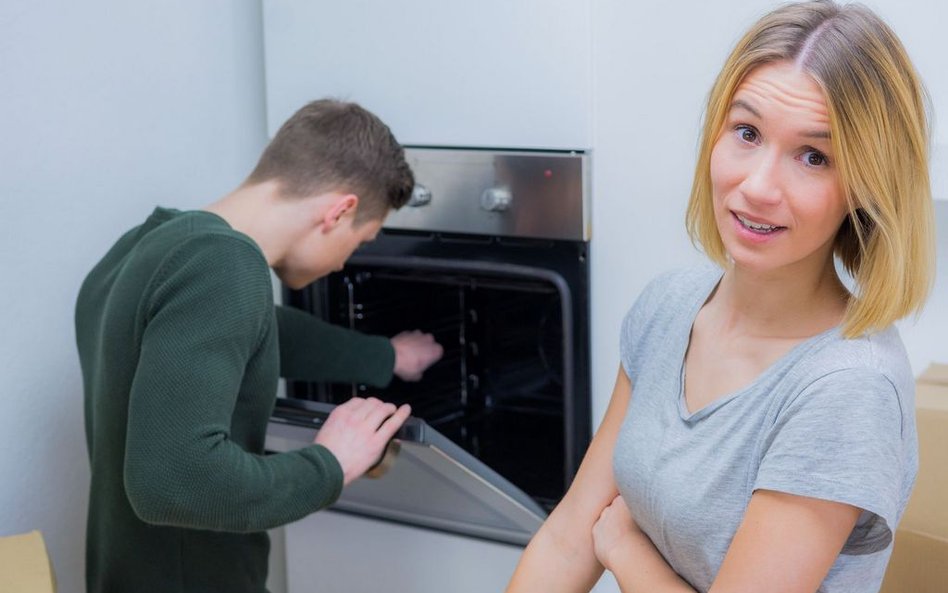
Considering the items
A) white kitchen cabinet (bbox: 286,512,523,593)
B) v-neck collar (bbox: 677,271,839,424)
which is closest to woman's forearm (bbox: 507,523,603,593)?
v-neck collar (bbox: 677,271,839,424)

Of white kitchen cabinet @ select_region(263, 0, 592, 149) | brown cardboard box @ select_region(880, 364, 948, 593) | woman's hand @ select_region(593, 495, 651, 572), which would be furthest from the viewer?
white kitchen cabinet @ select_region(263, 0, 592, 149)

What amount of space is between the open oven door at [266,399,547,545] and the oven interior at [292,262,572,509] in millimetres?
128

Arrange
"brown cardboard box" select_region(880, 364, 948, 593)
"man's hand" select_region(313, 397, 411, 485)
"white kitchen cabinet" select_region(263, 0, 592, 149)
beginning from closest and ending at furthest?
1. "brown cardboard box" select_region(880, 364, 948, 593)
2. "man's hand" select_region(313, 397, 411, 485)
3. "white kitchen cabinet" select_region(263, 0, 592, 149)

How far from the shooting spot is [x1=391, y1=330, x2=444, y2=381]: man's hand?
1812 millimetres

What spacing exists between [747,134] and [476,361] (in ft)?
3.19

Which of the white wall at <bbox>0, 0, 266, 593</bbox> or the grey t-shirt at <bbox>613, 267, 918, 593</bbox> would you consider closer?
the grey t-shirt at <bbox>613, 267, 918, 593</bbox>

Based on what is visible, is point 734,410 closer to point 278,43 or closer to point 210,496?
point 210,496

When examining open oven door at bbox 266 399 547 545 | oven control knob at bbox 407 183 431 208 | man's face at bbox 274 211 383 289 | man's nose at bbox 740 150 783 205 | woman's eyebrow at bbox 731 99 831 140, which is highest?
woman's eyebrow at bbox 731 99 831 140

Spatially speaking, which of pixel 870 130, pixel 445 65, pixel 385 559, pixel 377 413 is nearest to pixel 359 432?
pixel 377 413

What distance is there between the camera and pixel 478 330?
75.5 inches

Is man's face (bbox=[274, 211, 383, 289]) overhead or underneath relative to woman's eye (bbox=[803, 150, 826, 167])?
underneath

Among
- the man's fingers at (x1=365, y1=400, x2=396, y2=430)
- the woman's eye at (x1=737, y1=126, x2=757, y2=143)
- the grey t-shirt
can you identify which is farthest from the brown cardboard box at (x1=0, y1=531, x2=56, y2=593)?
the woman's eye at (x1=737, y1=126, x2=757, y2=143)

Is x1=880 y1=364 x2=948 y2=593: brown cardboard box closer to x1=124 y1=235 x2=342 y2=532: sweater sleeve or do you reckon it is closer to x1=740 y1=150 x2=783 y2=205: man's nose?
x1=740 y1=150 x2=783 y2=205: man's nose

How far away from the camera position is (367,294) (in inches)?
75.5
